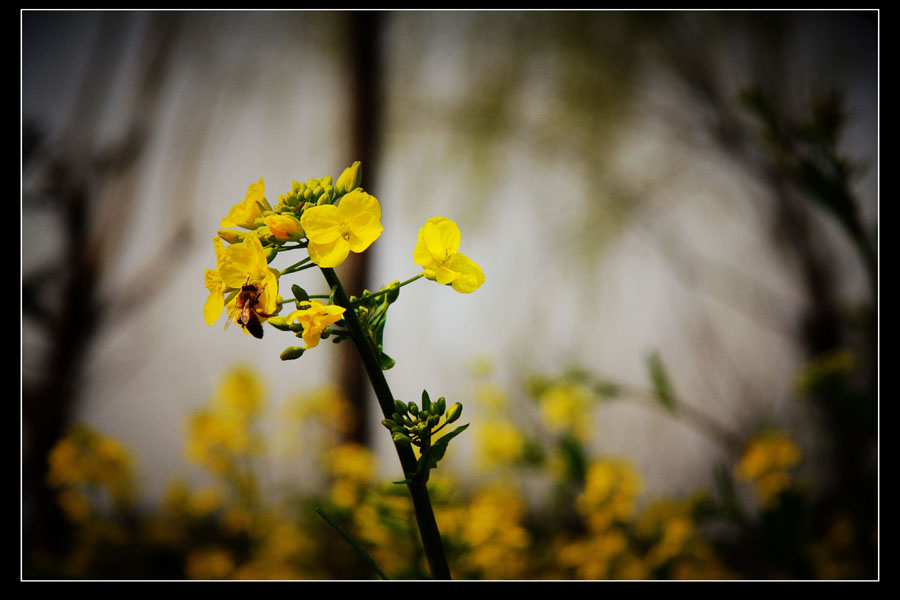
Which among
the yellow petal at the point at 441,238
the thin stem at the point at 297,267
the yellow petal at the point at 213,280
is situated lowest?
the yellow petal at the point at 213,280

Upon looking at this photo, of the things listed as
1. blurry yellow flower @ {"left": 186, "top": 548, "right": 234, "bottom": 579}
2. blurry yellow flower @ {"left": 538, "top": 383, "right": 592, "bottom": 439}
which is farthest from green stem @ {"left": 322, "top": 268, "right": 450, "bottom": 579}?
blurry yellow flower @ {"left": 186, "top": 548, "right": 234, "bottom": 579}

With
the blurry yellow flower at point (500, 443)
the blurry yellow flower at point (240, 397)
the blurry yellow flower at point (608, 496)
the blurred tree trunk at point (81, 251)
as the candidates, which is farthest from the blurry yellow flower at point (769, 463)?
the blurred tree trunk at point (81, 251)

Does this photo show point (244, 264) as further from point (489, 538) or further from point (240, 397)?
point (240, 397)

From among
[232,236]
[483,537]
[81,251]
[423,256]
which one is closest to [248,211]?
[232,236]

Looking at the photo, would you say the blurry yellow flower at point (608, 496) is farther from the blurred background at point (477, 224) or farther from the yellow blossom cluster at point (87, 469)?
the yellow blossom cluster at point (87, 469)

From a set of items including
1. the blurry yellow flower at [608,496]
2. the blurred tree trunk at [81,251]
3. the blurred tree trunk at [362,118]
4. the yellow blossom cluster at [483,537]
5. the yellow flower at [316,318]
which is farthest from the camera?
the blurred tree trunk at [362,118]

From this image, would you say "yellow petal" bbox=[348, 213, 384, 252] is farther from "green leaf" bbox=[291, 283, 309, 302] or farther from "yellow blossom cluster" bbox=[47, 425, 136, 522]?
"yellow blossom cluster" bbox=[47, 425, 136, 522]
